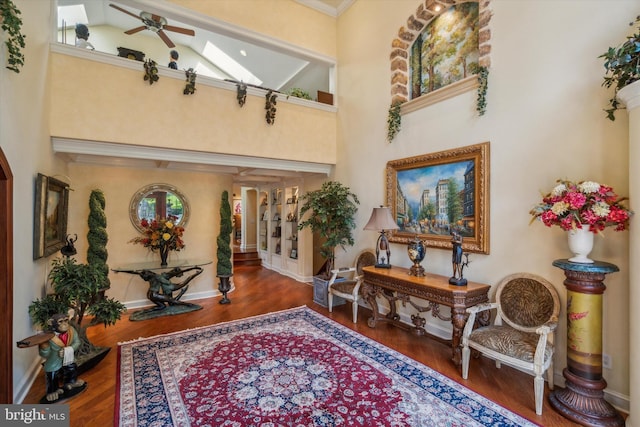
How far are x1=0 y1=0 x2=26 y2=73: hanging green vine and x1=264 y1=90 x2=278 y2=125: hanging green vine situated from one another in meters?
2.90

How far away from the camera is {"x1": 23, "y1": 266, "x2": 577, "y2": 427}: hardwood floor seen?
7.67ft

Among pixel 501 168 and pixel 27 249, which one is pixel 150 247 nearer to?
pixel 27 249

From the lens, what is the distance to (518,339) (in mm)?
2531

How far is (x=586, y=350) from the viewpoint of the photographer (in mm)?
2260

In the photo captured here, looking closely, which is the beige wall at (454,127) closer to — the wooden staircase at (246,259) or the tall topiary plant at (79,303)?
the tall topiary plant at (79,303)

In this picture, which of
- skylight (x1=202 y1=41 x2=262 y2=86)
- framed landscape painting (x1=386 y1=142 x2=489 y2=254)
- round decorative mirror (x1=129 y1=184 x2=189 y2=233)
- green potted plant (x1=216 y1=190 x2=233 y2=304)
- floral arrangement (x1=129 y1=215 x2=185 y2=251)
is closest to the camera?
framed landscape painting (x1=386 y1=142 x2=489 y2=254)

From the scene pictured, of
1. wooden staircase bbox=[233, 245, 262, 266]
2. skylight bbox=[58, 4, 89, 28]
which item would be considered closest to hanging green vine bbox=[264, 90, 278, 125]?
skylight bbox=[58, 4, 89, 28]

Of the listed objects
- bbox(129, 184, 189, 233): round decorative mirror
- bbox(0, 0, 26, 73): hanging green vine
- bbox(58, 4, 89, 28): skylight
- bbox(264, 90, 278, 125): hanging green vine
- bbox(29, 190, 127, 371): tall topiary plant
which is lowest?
bbox(29, 190, 127, 371): tall topiary plant

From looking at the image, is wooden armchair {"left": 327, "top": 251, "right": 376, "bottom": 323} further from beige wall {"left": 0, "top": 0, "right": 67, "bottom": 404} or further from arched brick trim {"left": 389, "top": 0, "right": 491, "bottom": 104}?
beige wall {"left": 0, "top": 0, "right": 67, "bottom": 404}

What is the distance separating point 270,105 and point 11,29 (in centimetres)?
301

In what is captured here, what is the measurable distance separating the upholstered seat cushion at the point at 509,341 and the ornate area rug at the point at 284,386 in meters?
0.43

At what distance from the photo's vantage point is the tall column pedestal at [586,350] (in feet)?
7.18

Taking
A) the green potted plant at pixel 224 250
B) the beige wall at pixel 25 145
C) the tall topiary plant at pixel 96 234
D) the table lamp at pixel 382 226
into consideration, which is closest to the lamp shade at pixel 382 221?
the table lamp at pixel 382 226

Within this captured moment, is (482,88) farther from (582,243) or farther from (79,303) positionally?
(79,303)
